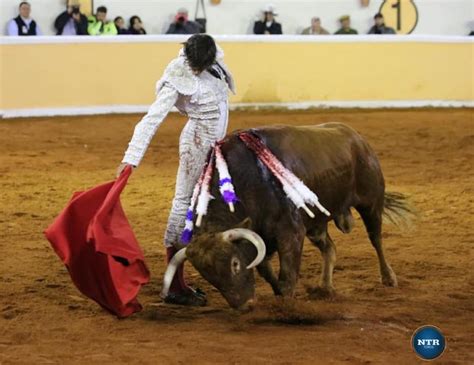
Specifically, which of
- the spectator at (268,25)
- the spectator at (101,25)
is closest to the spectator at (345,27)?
the spectator at (268,25)

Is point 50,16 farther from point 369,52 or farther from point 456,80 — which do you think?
point 456,80

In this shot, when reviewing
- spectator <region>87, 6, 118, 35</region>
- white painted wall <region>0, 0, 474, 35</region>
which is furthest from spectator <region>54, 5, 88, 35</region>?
white painted wall <region>0, 0, 474, 35</region>

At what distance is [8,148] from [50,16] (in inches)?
206

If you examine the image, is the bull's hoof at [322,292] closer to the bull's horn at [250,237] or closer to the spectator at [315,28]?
the bull's horn at [250,237]

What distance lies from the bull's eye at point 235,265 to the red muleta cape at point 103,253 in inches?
29.2

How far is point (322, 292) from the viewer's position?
7.02m

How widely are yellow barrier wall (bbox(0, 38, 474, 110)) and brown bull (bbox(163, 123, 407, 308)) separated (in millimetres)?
9936

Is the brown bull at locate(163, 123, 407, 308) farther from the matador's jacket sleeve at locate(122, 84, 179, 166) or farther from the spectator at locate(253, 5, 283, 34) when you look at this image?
the spectator at locate(253, 5, 283, 34)

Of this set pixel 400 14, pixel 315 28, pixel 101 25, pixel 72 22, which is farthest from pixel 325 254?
pixel 400 14

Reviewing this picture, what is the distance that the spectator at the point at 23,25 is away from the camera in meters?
17.2

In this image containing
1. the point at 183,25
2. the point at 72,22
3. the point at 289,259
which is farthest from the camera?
the point at 183,25

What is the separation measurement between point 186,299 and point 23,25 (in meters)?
11.6

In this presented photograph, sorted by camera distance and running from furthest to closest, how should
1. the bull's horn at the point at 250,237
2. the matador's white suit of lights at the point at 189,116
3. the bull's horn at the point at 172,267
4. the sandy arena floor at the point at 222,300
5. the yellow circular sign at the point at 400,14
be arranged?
the yellow circular sign at the point at 400,14, the matador's white suit of lights at the point at 189,116, the bull's horn at the point at 172,267, the bull's horn at the point at 250,237, the sandy arena floor at the point at 222,300

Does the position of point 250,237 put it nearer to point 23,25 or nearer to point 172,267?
point 172,267
